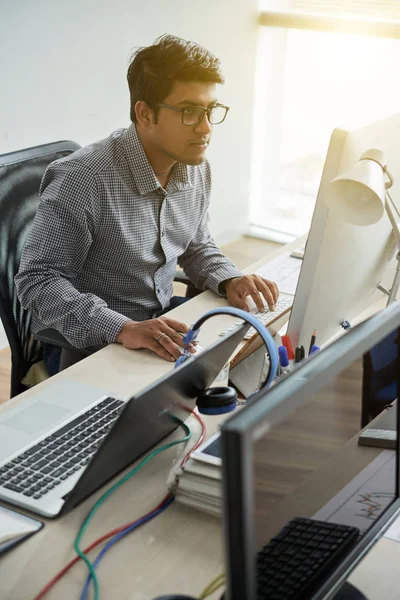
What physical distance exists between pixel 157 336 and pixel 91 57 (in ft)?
6.45

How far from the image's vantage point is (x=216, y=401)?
1210mm

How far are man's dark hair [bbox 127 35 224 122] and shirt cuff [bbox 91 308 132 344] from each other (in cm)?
56

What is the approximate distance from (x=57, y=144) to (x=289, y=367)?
97cm

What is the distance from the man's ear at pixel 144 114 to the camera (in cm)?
187

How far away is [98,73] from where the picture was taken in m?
3.20

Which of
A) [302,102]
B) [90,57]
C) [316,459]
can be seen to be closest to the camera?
[316,459]

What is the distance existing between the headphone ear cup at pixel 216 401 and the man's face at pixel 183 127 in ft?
2.66

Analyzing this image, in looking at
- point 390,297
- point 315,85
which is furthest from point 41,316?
point 315,85

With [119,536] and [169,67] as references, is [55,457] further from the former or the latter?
[169,67]

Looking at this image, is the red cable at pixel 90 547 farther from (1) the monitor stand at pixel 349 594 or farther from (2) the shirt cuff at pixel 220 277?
(2) the shirt cuff at pixel 220 277

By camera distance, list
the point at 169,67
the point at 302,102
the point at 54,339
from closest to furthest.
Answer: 1. the point at 54,339
2. the point at 169,67
3. the point at 302,102

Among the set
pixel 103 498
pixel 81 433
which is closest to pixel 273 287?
pixel 81 433

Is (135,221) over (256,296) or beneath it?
over

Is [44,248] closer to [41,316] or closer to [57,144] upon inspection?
[41,316]
